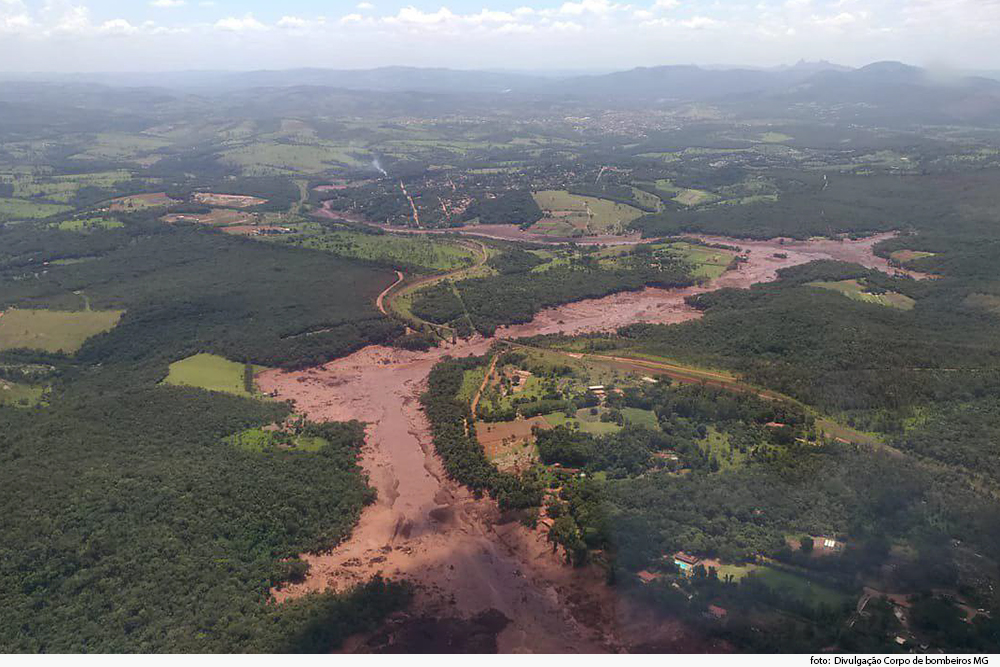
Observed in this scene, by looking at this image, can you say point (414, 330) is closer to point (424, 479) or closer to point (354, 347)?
point (354, 347)

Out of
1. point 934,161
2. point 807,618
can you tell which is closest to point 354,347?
point 807,618

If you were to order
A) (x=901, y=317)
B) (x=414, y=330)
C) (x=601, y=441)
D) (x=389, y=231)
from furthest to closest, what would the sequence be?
(x=389, y=231)
(x=414, y=330)
(x=901, y=317)
(x=601, y=441)

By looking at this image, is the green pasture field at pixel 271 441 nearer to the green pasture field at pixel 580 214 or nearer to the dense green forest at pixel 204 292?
the dense green forest at pixel 204 292

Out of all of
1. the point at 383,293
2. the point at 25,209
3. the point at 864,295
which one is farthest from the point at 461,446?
the point at 25,209

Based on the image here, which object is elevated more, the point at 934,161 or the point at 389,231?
the point at 934,161

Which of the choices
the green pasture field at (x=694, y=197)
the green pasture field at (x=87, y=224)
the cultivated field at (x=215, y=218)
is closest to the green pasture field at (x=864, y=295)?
the green pasture field at (x=694, y=197)

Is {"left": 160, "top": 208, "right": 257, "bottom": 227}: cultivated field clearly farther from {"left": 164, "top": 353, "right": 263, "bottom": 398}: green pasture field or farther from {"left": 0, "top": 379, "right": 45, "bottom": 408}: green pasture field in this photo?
{"left": 0, "top": 379, "right": 45, "bottom": 408}: green pasture field

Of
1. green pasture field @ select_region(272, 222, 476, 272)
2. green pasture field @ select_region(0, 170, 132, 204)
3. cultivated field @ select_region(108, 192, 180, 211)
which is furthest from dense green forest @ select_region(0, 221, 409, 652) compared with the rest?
green pasture field @ select_region(0, 170, 132, 204)
